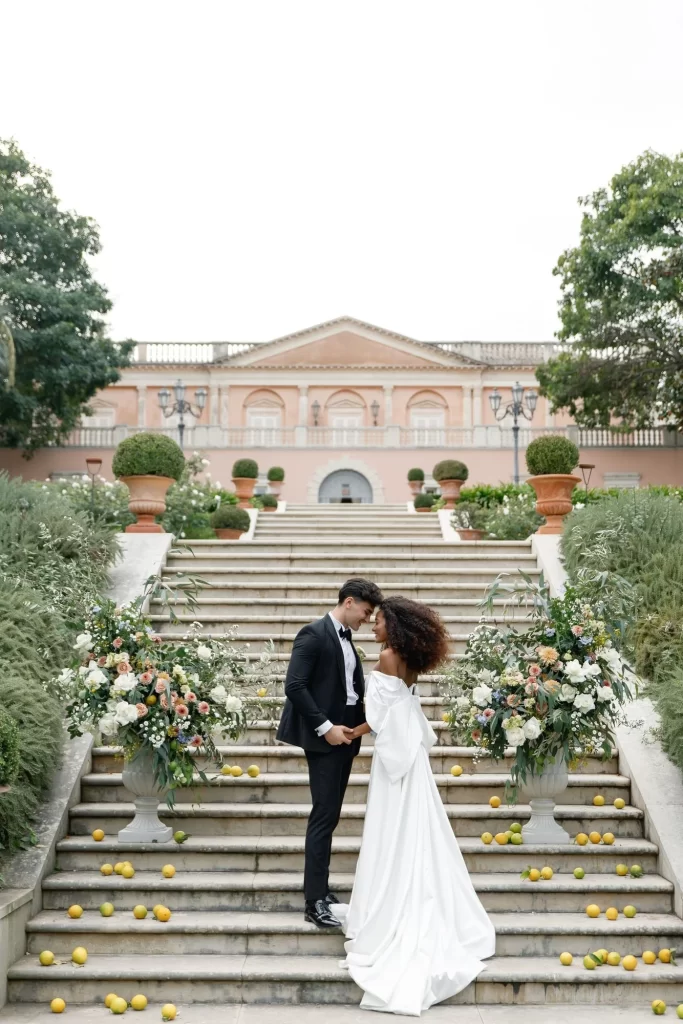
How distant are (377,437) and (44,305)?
1057 centimetres

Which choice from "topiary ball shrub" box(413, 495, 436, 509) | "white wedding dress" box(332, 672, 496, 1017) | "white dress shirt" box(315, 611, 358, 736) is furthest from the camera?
"topiary ball shrub" box(413, 495, 436, 509)

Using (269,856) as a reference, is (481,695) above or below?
above

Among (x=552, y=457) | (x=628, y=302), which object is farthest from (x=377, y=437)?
(x=552, y=457)

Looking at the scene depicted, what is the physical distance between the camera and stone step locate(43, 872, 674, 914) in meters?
5.11

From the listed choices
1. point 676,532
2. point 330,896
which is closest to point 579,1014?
point 330,896

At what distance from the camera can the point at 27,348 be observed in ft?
86.9

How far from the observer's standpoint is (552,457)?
9.94 metres

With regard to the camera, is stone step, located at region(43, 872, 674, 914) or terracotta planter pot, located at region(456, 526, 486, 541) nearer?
stone step, located at region(43, 872, 674, 914)

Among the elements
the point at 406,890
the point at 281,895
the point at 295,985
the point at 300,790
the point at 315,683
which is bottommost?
the point at 295,985

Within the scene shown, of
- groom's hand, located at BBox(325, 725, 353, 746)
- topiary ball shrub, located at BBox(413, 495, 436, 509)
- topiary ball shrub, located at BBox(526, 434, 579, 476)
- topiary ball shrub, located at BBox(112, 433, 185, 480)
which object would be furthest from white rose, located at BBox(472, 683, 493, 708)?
topiary ball shrub, located at BBox(413, 495, 436, 509)

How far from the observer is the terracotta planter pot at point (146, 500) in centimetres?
959

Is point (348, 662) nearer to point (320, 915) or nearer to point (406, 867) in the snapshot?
point (406, 867)

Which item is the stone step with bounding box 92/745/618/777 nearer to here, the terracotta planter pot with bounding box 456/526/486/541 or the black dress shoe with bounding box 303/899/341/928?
the black dress shoe with bounding box 303/899/341/928

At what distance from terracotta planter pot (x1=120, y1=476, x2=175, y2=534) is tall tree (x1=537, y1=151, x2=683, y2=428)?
1734 cm
